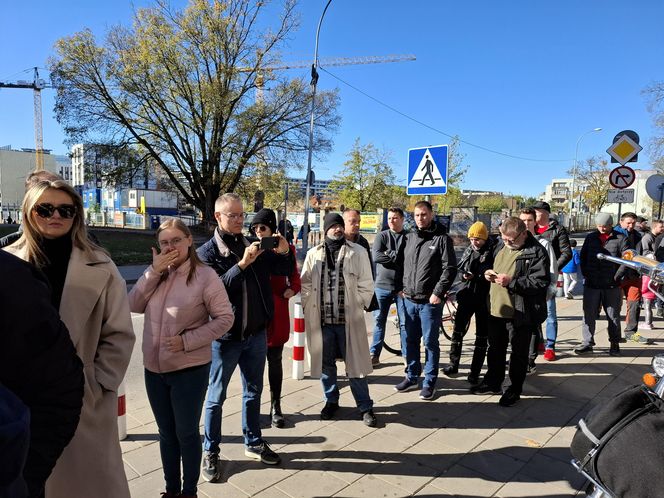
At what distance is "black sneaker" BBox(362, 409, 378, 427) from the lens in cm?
383

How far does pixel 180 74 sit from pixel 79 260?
77.0 ft

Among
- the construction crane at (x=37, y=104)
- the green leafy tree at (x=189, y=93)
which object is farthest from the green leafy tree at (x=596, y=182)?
the construction crane at (x=37, y=104)

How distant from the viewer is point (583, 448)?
1716 mm

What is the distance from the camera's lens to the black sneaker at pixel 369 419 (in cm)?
383

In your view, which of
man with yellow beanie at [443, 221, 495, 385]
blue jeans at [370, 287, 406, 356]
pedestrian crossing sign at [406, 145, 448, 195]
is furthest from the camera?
pedestrian crossing sign at [406, 145, 448, 195]

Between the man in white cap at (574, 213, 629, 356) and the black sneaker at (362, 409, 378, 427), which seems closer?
the black sneaker at (362, 409, 378, 427)

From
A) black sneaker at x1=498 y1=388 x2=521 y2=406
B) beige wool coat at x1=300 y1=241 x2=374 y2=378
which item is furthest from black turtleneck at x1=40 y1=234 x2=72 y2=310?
black sneaker at x1=498 y1=388 x2=521 y2=406

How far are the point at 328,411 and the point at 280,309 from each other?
40.5 inches

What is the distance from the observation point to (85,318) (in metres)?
1.95

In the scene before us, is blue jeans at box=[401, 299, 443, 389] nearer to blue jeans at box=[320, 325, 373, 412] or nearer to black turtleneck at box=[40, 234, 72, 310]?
blue jeans at box=[320, 325, 373, 412]

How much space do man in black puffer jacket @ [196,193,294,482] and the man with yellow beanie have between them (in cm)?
269

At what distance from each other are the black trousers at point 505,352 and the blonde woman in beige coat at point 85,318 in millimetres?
3559

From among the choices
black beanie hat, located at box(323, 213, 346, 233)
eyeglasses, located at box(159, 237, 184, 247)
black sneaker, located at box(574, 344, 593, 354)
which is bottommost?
black sneaker, located at box(574, 344, 593, 354)

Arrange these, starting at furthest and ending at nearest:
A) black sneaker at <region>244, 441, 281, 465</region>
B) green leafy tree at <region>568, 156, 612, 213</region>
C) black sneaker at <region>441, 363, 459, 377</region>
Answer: green leafy tree at <region>568, 156, 612, 213</region> < black sneaker at <region>441, 363, 459, 377</region> < black sneaker at <region>244, 441, 281, 465</region>
